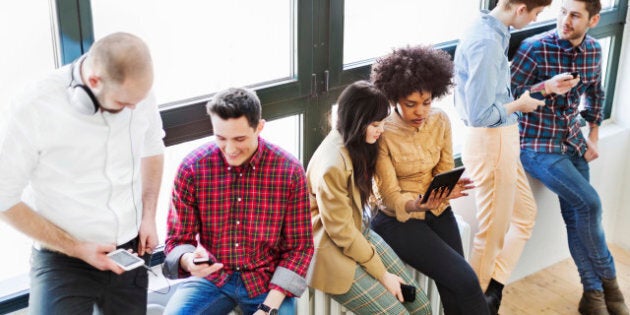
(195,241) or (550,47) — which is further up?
(550,47)

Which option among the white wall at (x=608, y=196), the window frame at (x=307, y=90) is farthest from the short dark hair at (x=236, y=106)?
the white wall at (x=608, y=196)

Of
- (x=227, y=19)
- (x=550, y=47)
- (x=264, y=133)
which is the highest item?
(x=227, y=19)

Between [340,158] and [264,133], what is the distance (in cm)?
47

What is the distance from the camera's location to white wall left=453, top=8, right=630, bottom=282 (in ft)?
13.7

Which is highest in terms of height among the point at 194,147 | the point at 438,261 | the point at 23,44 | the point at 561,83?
the point at 23,44

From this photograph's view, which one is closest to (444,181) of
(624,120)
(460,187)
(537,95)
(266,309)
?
(460,187)

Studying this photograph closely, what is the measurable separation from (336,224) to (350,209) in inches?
2.8

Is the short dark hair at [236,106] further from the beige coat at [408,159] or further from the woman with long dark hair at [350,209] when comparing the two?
the beige coat at [408,159]

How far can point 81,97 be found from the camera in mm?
2109

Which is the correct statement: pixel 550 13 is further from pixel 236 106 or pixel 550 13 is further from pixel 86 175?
pixel 86 175

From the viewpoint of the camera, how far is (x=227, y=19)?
2.89 m

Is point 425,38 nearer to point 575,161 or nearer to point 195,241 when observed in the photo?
point 575,161

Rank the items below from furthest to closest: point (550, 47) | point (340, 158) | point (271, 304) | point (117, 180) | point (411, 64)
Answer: point (550, 47)
point (411, 64)
point (340, 158)
point (271, 304)
point (117, 180)

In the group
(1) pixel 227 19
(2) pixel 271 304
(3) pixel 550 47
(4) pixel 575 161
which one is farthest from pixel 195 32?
(4) pixel 575 161
